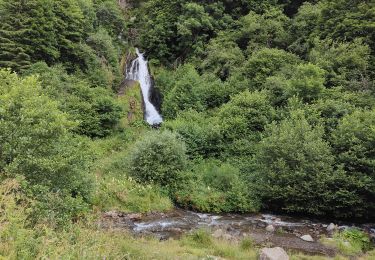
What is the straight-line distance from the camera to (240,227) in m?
20.8

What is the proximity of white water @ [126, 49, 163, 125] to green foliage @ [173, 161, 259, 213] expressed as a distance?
45.7ft

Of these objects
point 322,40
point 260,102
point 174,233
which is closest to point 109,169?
point 174,233

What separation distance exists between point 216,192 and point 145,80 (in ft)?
70.3

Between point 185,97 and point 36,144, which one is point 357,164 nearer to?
point 185,97

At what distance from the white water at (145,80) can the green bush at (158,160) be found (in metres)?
13.7

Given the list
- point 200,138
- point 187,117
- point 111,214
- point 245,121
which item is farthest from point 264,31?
point 111,214

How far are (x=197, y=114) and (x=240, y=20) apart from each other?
15.9 metres

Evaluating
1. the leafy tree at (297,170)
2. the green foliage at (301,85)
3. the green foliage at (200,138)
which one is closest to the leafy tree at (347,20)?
the green foliage at (301,85)

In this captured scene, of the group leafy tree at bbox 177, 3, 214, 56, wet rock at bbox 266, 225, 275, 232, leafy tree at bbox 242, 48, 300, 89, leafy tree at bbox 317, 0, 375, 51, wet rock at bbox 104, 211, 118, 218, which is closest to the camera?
wet rock at bbox 266, 225, 275, 232

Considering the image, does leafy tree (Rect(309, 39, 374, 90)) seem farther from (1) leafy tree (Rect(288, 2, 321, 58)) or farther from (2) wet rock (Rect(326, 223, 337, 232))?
(2) wet rock (Rect(326, 223, 337, 232))

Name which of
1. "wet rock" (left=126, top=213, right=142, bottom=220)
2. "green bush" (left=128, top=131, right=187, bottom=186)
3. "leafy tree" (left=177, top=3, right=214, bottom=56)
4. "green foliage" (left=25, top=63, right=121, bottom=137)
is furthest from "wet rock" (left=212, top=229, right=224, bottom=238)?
"leafy tree" (left=177, top=3, right=214, bottom=56)

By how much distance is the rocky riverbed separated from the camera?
59.3 feet

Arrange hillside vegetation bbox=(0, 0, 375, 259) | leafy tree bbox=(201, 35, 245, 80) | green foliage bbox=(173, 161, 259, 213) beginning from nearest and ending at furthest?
hillside vegetation bbox=(0, 0, 375, 259) < green foliage bbox=(173, 161, 259, 213) < leafy tree bbox=(201, 35, 245, 80)

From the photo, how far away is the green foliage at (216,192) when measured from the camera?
935 inches
